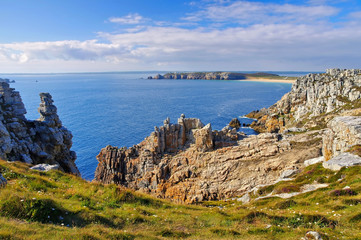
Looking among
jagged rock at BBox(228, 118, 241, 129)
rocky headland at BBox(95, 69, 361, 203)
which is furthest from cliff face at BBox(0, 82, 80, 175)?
jagged rock at BBox(228, 118, 241, 129)

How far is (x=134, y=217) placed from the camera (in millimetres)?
14383

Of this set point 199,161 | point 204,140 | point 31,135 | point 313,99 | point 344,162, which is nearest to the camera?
point 344,162

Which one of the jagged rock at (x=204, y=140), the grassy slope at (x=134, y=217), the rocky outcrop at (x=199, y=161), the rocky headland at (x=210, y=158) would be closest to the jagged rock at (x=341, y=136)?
the rocky headland at (x=210, y=158)

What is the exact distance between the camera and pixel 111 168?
171 feet

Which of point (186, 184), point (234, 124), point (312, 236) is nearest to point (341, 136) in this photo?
point (186, 184)

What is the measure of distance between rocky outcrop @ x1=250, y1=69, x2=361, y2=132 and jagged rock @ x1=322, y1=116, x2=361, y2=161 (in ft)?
131

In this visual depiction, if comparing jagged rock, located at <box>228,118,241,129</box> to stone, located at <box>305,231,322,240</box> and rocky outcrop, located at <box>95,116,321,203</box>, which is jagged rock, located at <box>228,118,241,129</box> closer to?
rocky outcrop, located at <box>95,116,321,203</box>

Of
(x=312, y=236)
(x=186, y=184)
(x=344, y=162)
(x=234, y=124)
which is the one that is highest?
(x=312, y=236)

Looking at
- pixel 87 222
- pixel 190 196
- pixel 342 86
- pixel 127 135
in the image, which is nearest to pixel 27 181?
pixel 87 222

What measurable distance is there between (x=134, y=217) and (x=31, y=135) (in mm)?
37043

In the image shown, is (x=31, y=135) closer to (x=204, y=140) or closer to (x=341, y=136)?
(x=204, y=140)

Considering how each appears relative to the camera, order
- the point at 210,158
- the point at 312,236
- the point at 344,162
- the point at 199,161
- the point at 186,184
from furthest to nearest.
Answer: the point at 199,161, the point at 210,158, the point at 186,184, the point at 344,162, the point at 312,236

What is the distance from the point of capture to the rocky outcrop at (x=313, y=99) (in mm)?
86156

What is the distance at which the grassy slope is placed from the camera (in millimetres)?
11266
